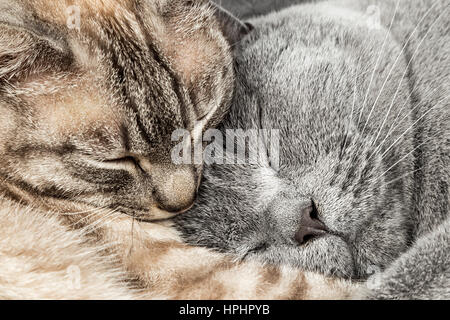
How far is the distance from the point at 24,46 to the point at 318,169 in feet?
2.45

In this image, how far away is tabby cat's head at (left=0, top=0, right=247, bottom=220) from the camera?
117 cm

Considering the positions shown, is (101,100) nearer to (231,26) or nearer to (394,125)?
(231,26)

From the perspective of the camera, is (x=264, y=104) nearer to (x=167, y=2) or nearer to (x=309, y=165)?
(x=309, y=165)

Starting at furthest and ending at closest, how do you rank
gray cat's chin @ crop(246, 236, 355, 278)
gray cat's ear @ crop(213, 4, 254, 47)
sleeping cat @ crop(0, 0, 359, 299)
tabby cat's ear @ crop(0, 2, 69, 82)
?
gray cat's ear @ crop(213, 4, 254, 47)
gray cat's chin @ crop(246, 236, 355, 278)
sleeping cat @ crop(0, 0, 359, 299)
tabby cat's ear @ crop(0, 2, 69, 82)

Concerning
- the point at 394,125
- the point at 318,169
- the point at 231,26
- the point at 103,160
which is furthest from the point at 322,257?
the point at 231,26

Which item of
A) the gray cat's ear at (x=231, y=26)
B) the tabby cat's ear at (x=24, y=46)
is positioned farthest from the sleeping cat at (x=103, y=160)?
the gray cat's ear at (x=231, y=26)

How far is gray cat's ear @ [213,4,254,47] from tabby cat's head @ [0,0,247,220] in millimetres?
276

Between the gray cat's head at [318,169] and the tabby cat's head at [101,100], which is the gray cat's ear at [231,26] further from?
the tabby cat's head at [101,100]

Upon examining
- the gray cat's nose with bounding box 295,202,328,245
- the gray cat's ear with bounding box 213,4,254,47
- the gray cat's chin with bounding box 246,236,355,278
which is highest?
the gray cat's ear with bounding box 213,4,254,47

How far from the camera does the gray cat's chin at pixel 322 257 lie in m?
1.27

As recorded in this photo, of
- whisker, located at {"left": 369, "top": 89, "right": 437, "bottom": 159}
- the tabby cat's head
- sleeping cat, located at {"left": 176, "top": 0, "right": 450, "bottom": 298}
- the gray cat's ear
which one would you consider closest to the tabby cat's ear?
the tabby cat's head

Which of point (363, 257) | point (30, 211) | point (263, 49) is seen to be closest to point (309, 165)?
point (363, 257)

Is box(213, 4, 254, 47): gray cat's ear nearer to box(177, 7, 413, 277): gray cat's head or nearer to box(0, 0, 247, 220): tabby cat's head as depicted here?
box(177, 7, 413, 277): gray cat's head

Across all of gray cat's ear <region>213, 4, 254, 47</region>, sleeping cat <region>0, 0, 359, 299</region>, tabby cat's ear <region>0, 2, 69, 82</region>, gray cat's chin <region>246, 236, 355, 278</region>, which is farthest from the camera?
gray cat's ear <region>213, 4, 254, 47</region>
